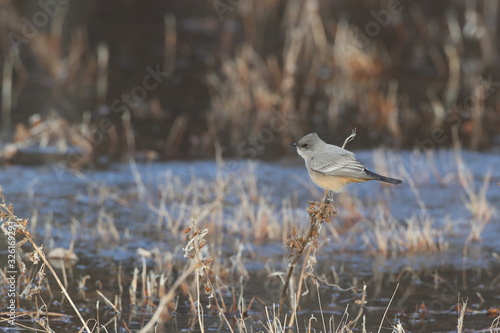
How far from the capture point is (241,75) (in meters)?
11.7

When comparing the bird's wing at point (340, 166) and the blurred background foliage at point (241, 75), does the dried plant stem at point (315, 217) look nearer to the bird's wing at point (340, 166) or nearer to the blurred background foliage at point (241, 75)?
the bird's wing at point (340, 166)

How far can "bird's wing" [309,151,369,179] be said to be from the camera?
205 inches

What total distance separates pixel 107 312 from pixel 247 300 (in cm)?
100

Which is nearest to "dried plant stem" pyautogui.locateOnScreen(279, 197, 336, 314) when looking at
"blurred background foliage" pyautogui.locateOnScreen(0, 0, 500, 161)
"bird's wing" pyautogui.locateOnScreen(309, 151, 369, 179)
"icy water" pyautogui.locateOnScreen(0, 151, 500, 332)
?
"icy water" pyautogui.locateOnScreen(0, 151, 500, 332)

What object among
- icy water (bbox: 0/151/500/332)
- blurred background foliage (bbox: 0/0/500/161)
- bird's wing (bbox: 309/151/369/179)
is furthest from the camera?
blurred background foliage (bbox: 0/0/500/161)

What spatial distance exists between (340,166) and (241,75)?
6.60 metres

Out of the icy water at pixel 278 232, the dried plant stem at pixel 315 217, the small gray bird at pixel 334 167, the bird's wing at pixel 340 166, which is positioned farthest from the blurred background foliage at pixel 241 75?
the dried plant stem at pixel 315 217

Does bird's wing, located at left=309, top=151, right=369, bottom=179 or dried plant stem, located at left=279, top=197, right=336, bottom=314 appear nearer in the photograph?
dried plant stem, located at left=279, top=197, right=336, bottom=314

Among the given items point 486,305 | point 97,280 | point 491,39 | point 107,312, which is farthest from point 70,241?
point 491,39

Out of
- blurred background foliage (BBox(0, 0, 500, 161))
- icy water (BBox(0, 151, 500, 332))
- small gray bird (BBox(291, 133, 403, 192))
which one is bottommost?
icy water (BBox(0, 151, 500, 332))

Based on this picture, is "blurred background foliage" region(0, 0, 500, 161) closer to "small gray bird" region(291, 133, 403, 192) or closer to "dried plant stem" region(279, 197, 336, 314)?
"small gray bird" region(291, 133, 403, 192)

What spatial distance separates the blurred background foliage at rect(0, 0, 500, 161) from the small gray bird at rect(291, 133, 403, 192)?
287 centimetres

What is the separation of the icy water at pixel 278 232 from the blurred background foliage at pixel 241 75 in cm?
59

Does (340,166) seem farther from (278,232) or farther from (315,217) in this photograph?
Answer: (278,232)
